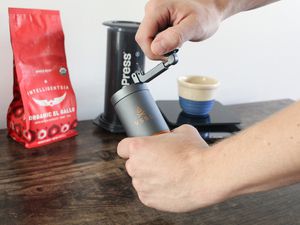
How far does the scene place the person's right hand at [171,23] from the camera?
2.02ft

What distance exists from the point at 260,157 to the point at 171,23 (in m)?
0.36

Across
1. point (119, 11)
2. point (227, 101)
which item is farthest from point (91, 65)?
point (227, 101)

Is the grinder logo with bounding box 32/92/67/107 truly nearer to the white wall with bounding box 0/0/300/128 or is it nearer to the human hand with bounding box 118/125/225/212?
Result: the white wall with bounding box 0/0/300/128

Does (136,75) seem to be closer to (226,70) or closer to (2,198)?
(2,198)

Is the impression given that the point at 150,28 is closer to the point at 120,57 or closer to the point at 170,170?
the point at 120,57

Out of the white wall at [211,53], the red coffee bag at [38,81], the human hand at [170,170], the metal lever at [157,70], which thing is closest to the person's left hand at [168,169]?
the human hand at [170,170]

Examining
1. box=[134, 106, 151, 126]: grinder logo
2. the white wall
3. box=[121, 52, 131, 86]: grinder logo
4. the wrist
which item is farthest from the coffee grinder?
the wrist

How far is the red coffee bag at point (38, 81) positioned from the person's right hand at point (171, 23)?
0.21 meters

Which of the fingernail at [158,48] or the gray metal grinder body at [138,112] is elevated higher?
the fingernail at [158,48]

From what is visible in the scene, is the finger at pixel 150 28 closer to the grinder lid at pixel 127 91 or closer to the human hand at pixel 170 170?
the grinder lid at pixel 127 91

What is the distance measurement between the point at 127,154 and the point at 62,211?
133mm

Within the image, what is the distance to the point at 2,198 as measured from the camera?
56 cm

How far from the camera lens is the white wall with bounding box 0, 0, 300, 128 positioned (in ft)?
2.74

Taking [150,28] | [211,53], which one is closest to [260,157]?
[150,28]
